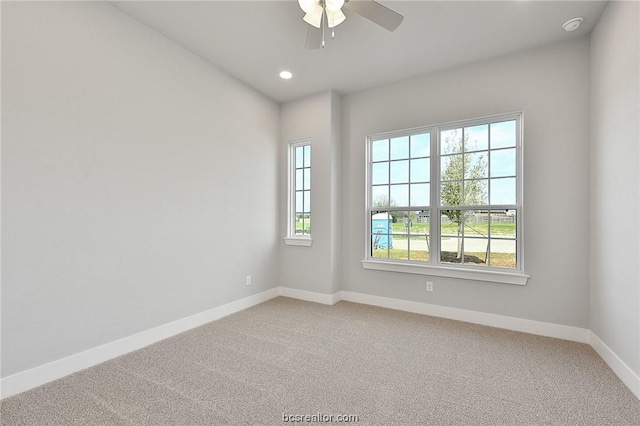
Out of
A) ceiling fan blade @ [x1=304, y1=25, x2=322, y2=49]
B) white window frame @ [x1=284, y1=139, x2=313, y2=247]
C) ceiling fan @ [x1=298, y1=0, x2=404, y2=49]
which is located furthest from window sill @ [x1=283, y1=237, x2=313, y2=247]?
ceiling fan @ [x1=298, y1=0, x2=404, y2=49]

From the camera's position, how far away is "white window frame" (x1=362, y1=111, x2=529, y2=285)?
121 inches

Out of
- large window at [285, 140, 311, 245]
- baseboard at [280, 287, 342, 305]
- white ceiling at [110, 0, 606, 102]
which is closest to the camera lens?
white ceiling at [110, 0, 606, 102]

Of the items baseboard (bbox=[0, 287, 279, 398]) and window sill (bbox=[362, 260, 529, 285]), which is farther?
window sill (bbox=[362, 260, 529, 285])

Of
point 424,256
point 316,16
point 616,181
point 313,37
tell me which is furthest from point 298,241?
point 616,181

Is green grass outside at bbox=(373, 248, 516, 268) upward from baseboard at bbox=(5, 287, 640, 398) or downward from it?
upward

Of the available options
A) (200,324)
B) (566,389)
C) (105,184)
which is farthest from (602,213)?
(105,184)

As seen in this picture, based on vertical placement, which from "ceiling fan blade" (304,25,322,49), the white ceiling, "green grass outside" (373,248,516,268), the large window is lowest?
"green grass outside" (373,248,516,268)

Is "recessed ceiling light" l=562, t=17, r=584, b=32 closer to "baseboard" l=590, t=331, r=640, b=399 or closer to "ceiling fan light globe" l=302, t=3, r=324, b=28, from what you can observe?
"ceiling fan light globe" l=302, t=3, r=324, b=28

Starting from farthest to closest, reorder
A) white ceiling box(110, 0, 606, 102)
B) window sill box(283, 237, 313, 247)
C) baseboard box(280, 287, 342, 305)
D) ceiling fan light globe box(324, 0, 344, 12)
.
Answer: window sill box(283, 237, 313, 247) < baseboard box(280, 287, 342, 305) < white ceiling box(110, 0, 606, 102) < ceiling fan light globe box(324, 0, 344, 12)

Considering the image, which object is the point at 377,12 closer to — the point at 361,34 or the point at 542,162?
the point at 361,34

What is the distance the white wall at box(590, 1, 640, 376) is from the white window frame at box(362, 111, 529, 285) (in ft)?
1.87

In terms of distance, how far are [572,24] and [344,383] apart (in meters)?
3.61

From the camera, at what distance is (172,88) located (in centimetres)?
293

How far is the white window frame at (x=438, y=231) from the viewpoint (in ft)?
10.1
